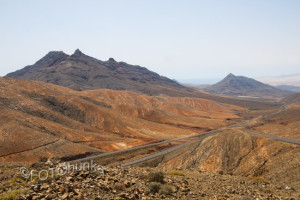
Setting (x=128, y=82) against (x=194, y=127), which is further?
(x=128, y=82)

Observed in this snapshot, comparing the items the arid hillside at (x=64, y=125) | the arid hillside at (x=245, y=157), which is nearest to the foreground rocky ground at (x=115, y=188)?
the arid hillside at (x=245, y=157)

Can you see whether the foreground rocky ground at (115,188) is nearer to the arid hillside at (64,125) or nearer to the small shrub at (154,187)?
the small shrub at (154,187)

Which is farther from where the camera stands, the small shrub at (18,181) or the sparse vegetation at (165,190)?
the sparse vegetation at (165,190)

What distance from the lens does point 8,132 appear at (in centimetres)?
4631

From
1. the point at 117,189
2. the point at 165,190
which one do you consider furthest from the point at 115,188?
the point at 165,190

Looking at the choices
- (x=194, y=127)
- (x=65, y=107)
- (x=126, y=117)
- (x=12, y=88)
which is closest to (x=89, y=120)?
(x=65, y=107)

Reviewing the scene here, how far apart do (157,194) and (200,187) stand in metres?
4.40

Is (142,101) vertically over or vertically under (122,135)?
over

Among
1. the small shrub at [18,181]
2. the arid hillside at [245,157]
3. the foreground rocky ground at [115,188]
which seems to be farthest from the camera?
the arid hillside at [245,157]

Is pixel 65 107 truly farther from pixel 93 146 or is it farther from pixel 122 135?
pixel 93 146

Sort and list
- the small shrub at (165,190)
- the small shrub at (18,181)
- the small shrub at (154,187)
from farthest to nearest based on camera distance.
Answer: the small shrub at (154,187), the small shrub at (165,190), the small shrub at (18,181)

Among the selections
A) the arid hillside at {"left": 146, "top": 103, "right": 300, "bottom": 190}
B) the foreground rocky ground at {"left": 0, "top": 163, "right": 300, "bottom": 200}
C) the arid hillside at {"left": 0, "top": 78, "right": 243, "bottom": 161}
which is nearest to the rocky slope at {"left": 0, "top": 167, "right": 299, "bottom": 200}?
the foreground rocky ground at {"left": 0, "top": 163, "right": 300, "bottom": 200}

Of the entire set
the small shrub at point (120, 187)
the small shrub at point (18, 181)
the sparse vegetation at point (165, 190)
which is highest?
the small shrub at point (18, 181)

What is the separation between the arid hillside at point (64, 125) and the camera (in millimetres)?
44969
